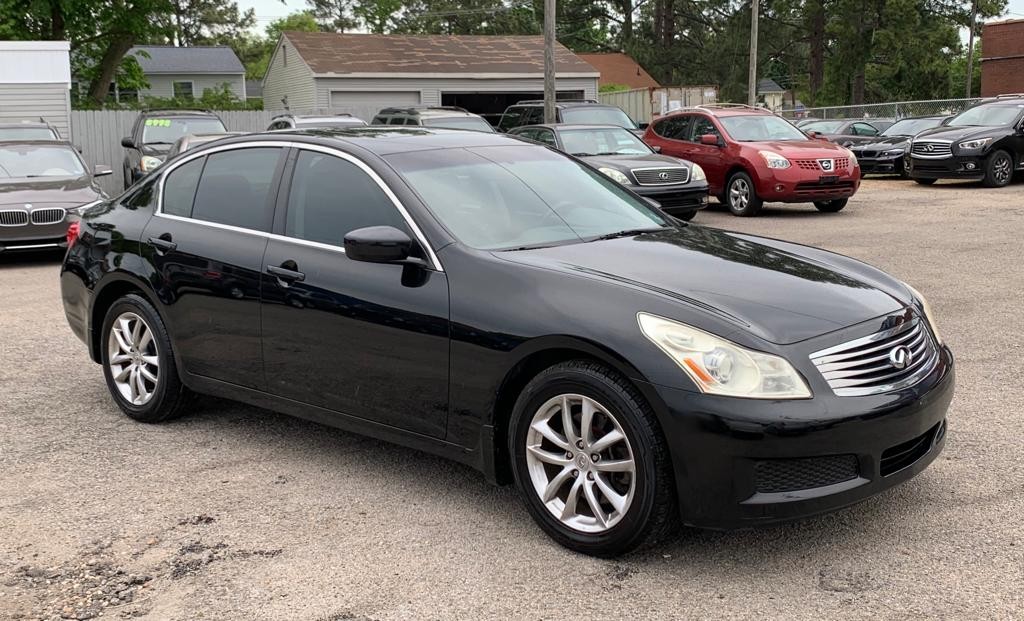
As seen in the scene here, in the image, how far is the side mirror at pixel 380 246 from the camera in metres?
4.41

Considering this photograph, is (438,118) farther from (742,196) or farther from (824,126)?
(824,126)

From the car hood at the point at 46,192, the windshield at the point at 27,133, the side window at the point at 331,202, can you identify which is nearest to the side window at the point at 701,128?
the car hood at the point at 46,192

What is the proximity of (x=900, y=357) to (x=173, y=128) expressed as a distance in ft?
60.9

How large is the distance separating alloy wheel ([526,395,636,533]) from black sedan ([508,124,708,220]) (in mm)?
10528

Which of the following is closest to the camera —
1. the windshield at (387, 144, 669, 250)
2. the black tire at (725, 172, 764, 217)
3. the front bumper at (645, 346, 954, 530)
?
the front bumper at (645, 346, 954, 530)

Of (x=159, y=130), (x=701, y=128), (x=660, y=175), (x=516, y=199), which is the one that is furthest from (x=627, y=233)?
(x=159, y=130)

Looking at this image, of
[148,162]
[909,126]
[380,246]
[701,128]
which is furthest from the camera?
[909,126]

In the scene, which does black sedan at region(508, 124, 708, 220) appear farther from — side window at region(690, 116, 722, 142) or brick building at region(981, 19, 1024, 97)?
brick building at region(981, 19, 1024, 97)

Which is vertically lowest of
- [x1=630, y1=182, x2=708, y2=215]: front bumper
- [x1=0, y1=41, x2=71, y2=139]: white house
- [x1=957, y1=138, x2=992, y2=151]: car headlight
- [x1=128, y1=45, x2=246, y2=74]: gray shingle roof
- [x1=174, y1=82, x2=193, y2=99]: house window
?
[x1=630, y1=182, x2=708, y2=215]: front bumper

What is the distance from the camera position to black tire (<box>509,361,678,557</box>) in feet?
12.3

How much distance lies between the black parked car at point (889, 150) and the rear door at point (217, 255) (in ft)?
68.9

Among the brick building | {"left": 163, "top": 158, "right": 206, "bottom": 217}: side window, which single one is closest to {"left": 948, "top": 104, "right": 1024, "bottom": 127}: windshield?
{"left": 163, "top": 158, "right": 206, "bottom": 217}: side window

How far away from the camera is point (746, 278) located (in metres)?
4.25

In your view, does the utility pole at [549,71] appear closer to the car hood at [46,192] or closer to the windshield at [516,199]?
the car hood at [46,192]
